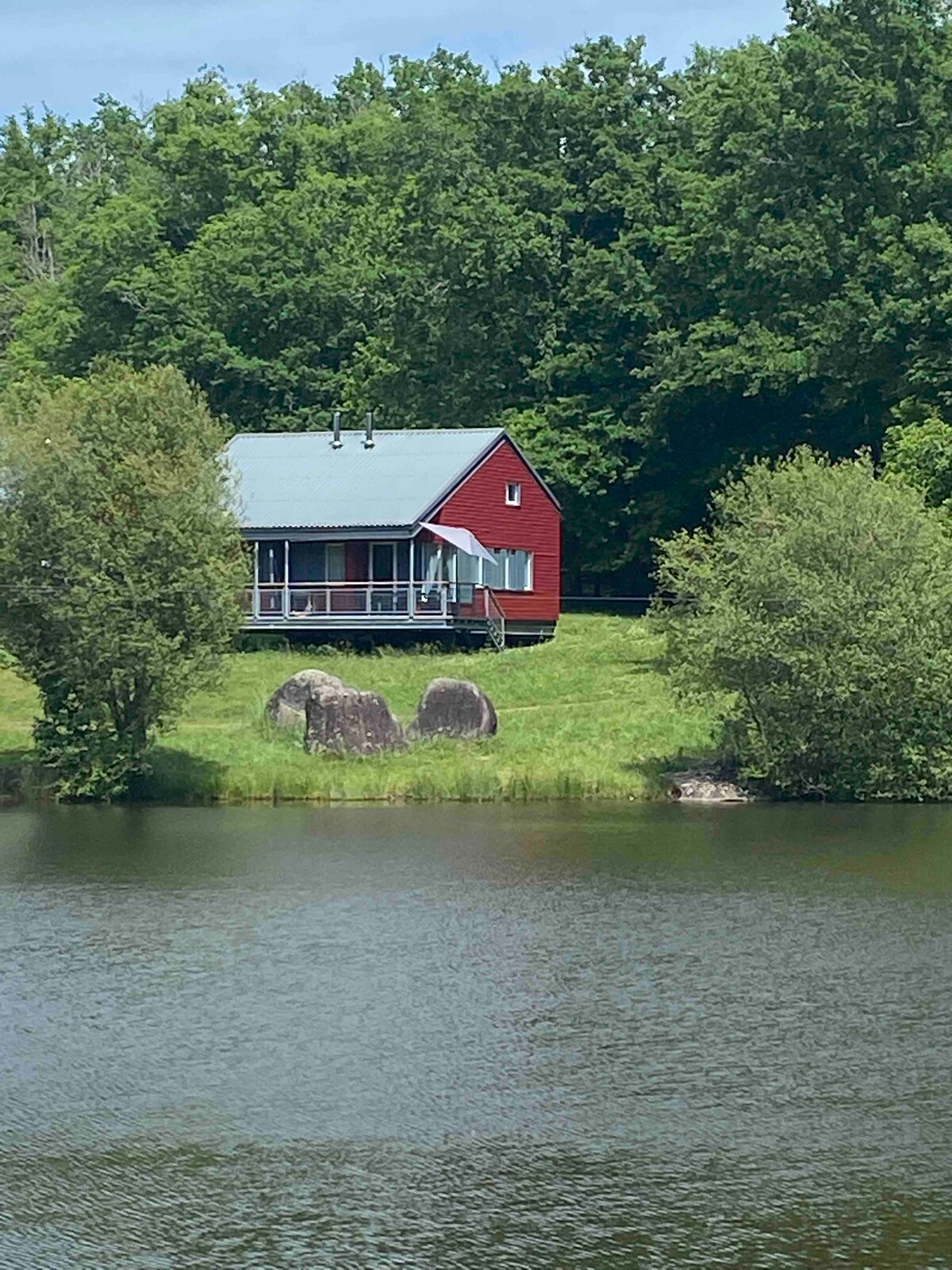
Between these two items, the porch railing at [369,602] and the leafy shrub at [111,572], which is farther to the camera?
the porch railing at [369,602]

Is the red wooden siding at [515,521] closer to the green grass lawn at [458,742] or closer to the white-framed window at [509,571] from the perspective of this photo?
the white-framed window at [509,571]

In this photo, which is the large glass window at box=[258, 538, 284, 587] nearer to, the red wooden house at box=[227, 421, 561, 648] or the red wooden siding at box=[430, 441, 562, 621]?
the red wooden house at box=[227, 421, 561, 648]

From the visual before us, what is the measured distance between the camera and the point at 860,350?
59.7 metres

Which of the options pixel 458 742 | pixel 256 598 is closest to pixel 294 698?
pixel 458 742

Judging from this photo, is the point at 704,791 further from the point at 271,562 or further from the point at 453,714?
the point at 271,562

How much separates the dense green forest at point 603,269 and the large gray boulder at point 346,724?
23179 mm

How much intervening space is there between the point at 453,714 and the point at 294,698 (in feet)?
12.1

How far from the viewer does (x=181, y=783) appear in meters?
40.2

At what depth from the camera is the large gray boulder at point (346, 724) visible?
41000mm

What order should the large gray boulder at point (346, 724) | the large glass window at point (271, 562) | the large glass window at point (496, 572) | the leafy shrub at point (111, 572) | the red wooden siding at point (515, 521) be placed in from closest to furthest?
the leafy shrub at point (111, 572), the large gray boulder at point (346, 724), the large glass window at point (271, 562), the red wooden siding at point (515, 521), the large glass window at point (496, 572)

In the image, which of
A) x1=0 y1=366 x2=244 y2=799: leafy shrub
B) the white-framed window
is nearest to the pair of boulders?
x1=0 y1=366 x2=244 y2=799: leafy shrub

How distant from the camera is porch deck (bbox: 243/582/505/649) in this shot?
5619 centimetres

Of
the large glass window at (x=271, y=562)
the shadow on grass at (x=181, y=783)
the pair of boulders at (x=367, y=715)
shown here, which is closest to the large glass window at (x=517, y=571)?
the large glass window at (x=271, y=562)

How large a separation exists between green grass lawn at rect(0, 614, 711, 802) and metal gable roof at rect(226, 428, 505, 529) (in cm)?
653
